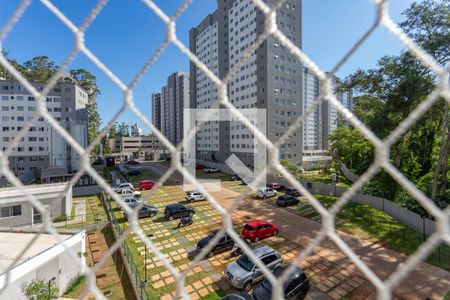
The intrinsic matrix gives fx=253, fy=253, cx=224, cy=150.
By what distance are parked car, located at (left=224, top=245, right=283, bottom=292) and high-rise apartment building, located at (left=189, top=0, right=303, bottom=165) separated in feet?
41.3

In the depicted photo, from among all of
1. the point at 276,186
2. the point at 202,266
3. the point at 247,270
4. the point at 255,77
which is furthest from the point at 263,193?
the point at 255,77

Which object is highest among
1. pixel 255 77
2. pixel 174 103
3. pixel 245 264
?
pixel 174 103

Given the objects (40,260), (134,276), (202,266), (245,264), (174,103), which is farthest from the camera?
(174,103)

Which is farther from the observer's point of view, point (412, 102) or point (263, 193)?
point (263, 193)

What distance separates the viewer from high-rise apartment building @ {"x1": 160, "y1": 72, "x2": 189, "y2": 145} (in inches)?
1426

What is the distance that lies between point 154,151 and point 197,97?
836 cm

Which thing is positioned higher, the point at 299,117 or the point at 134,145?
the point at 299,117

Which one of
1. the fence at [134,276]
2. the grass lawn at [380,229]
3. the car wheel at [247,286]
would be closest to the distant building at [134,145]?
the grass lawn at [380,229]

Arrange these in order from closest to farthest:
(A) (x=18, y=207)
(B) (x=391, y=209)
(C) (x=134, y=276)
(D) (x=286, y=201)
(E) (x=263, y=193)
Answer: (C) (x=134, y=276) → (A) (x=18, y=207) → (B) (x=391, y=209) → (D) (x=286, y=201) → (E) (x=263, y=193)

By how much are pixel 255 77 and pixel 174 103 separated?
22722mm

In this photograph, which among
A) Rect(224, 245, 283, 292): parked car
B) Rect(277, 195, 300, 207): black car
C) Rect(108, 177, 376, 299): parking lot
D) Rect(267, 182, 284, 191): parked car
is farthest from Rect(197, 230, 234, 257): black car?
Rect(267, 182, 284, 191): parked car

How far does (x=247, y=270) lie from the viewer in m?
4.27

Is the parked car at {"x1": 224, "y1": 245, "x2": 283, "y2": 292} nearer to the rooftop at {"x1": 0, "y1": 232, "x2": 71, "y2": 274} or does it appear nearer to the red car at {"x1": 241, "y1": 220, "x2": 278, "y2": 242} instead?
the red car at {"x1": 241, "y1": 220, "x2": 278, "y2": 242}

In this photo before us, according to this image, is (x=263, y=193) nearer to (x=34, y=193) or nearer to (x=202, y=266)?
(x=202, y=266)
